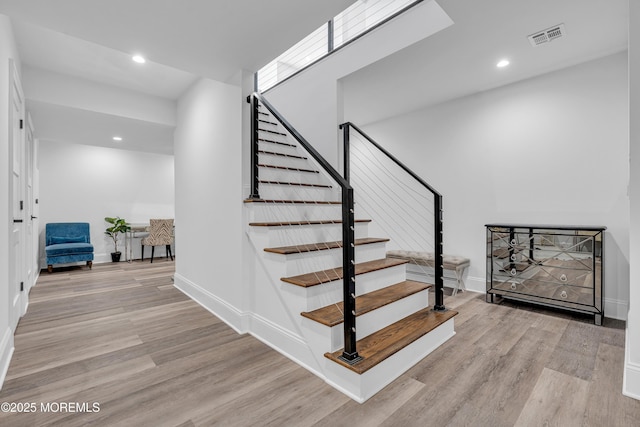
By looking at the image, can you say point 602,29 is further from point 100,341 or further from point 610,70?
point 100,341

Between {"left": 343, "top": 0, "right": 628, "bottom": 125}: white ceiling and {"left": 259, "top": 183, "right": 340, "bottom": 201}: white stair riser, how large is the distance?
1.20 metres

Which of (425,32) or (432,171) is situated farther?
(432,171)

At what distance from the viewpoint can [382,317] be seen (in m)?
2.24

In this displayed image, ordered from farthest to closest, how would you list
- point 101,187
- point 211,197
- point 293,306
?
point 101,187 < point 211,197 < point 293,306

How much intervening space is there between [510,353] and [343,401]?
4.42ft

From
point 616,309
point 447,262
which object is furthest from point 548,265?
point 447,262

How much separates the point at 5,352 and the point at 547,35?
14.9ft

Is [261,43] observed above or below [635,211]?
above

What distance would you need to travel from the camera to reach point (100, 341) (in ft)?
8.30

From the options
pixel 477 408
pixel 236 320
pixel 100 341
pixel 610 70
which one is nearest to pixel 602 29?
pixel 610 70

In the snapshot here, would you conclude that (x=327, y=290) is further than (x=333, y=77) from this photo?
No

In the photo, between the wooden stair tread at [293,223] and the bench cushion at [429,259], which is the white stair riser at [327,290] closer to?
the wooden stair tread at [293,223]

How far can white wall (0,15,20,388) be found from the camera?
2068mm

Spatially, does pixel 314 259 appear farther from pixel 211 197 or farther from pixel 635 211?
pixel 635 211
